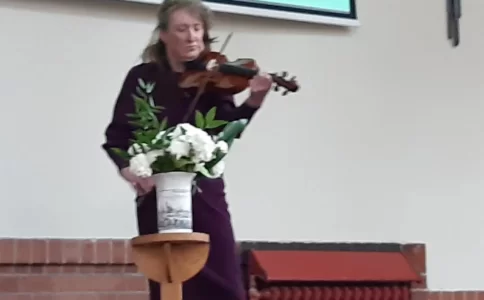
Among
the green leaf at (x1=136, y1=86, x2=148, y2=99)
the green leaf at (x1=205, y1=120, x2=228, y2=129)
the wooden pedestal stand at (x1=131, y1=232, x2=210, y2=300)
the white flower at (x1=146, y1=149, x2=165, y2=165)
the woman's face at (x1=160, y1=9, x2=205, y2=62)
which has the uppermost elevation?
the woman's face at (x1=160, y1=9, x2=205, y2=62)

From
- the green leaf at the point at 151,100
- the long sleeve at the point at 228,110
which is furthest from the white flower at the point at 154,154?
the long sleeve at the point at 228,110

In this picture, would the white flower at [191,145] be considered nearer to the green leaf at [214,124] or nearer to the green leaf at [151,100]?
the green leaf at [214,124]

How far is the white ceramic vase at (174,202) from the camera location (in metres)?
2.07

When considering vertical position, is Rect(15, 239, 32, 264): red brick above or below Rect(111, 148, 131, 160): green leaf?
below

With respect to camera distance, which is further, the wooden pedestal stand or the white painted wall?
the white painted wall

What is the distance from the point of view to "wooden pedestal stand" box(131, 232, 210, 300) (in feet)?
6.86

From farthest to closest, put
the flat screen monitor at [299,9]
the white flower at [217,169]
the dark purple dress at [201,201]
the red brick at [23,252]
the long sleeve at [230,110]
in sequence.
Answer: the flat screen monitor at [299,9] < the red brick at [23,252] < the long sleeve at [230,110] < the dark purple dress at [201,201] < the white flower at [217,169]

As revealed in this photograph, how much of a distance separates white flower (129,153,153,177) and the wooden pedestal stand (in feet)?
0.43

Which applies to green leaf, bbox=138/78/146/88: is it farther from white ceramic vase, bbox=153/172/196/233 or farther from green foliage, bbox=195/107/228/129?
white ceramic vase, bbox=153/172/196/233

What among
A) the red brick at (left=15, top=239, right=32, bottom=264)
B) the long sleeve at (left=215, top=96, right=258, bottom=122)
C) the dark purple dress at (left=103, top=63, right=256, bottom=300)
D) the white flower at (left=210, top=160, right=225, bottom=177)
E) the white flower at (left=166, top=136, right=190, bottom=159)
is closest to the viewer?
the white flower at (left=166, top=136, right=190, bottom=159)

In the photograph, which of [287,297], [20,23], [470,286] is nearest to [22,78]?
[20,23]

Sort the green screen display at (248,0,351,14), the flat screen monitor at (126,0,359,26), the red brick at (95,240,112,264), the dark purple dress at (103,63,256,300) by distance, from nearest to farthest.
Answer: the dark purple dress at (103,63,256,300)
the red brick at (95,240,112,264)
the flat screen monitor at (126,0,359,26)
the green screen display at (248,0,351,14)

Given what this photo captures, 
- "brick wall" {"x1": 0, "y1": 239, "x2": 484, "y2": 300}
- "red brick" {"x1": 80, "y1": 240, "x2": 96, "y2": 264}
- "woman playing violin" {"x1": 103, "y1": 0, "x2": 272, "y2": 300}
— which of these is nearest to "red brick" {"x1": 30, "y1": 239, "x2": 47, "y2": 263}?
"brick wall" {"x1": 0, "y1": 239, "x2": 484, "y2": 300}

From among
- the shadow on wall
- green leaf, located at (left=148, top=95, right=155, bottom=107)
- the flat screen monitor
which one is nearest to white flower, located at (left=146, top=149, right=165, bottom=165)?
green leaf, located at (left=148, top=95, right=155, bottom=107)
